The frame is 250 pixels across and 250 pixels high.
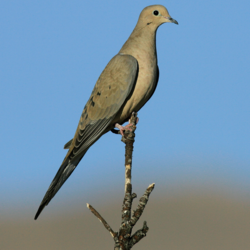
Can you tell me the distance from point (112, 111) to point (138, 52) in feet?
3.05

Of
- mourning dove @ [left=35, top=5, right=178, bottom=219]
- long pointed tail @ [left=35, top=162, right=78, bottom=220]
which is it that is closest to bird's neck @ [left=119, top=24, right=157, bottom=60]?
mourning dove @ [left=35, top=5, right=178, bottom=219]

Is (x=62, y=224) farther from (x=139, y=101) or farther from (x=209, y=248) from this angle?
(x=139, y=101)

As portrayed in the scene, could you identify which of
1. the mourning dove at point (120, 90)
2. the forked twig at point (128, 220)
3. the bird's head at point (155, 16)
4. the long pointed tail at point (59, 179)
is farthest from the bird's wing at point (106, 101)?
the forked twig at point (128, 220)

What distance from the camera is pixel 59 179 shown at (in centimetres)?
575

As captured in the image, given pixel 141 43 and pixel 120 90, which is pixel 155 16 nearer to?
pixel 141 43

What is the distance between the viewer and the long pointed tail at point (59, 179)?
5.46 meters

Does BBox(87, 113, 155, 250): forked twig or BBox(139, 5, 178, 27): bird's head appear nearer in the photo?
BBox(87, 113, 155, 250): forked twig

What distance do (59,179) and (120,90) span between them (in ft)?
4.67

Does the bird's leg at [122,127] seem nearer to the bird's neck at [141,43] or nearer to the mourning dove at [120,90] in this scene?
the mourning dove at [120,90]

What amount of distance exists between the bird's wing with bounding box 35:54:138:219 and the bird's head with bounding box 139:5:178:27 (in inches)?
27.4

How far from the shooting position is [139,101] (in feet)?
20.0

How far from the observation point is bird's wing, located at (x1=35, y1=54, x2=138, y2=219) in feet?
19.5

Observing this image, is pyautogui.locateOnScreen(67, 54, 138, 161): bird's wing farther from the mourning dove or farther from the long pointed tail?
the long pointed tail

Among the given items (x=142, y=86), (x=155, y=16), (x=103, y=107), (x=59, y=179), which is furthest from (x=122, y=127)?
(x=155, y=16)
